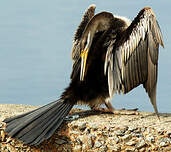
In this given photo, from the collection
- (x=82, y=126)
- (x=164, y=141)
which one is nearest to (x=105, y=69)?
(x=82, y=126)

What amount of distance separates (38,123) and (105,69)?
1.31m

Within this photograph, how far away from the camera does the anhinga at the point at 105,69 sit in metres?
5.34

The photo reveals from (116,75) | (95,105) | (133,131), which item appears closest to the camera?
(133,131)

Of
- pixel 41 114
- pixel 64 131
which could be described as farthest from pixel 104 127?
pixel 41 114

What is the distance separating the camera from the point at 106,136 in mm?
5254

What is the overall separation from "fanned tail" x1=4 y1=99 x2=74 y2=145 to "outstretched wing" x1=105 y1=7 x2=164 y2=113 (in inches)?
34.1

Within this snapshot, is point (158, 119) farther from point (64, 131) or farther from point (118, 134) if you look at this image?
point (64, 131)

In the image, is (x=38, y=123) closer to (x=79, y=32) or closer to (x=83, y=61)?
(x=83, y=61)

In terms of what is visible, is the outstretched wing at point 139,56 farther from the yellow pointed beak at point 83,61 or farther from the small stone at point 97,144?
the small stone at point 97,144

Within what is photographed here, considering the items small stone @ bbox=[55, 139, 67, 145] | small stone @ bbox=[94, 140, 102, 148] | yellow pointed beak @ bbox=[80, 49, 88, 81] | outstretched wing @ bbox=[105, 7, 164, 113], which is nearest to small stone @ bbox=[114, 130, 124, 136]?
small stone @ bbox=[94, 140, 102, 148]

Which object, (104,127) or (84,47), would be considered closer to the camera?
(104,127)

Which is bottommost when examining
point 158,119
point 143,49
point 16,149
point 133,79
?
point 16,149

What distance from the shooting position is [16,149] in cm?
557

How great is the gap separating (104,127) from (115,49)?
1224 millimetres
